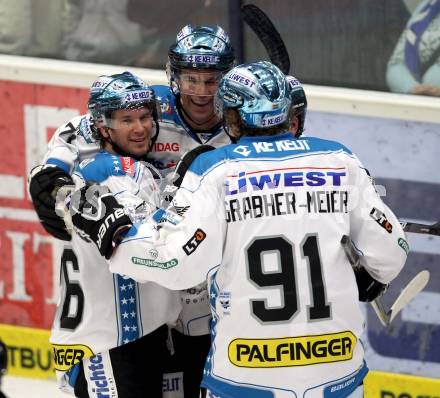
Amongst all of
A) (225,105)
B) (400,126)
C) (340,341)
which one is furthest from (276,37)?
(340,341)

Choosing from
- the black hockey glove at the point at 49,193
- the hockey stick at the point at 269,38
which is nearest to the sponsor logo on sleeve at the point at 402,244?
the black hockey glove at the point at 49,193

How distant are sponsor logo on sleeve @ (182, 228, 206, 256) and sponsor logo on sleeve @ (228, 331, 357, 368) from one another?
0.90ft

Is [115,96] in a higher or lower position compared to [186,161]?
higher

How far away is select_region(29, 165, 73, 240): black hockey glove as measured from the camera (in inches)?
158

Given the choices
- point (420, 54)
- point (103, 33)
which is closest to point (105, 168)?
point (420, 54)

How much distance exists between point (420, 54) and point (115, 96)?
1.71 metres

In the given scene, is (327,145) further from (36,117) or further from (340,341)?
(36,117)

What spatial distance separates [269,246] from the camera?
11.6 ft

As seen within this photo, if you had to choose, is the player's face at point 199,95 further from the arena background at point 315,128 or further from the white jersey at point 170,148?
the arena background at point 315,128

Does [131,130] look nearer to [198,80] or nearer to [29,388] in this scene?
[198,80]

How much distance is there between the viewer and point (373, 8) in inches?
214

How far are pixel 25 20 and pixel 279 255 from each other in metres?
2.94

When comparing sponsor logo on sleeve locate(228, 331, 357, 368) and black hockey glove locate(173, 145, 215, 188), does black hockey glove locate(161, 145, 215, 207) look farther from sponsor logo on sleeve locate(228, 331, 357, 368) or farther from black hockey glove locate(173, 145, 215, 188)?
sponsor logo on sleeve locate(228, 331, 357, 368)

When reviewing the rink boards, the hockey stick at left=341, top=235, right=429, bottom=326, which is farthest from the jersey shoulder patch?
the rink boards
